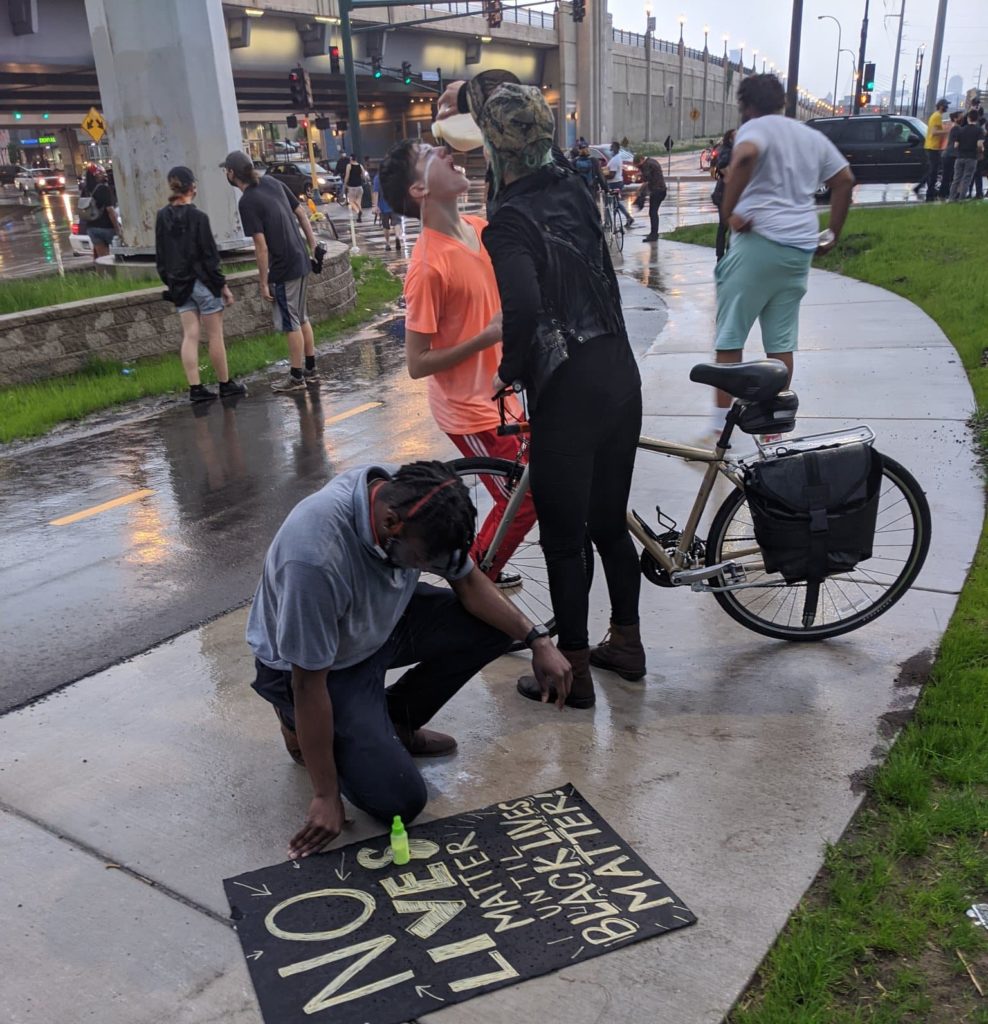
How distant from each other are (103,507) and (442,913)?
4230mm

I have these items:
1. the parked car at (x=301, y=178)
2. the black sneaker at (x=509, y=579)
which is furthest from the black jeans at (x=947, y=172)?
the black sneaker at (x=509, y=579)

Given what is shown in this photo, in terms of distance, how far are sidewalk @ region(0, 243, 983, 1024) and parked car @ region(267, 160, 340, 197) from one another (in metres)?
23.6

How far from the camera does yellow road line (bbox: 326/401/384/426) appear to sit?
7.64 m

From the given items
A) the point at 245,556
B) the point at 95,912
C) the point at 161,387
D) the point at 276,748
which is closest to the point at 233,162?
the point at 161,387

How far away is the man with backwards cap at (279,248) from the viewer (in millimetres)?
8367

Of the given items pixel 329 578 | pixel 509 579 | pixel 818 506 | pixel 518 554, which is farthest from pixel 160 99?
pixel 329 578

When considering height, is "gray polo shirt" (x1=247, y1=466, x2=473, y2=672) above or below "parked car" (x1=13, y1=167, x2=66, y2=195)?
above

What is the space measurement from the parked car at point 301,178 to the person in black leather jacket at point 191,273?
18.1m

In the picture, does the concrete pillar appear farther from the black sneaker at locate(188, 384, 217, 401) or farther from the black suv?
the black suv

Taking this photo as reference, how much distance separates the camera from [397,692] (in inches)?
126

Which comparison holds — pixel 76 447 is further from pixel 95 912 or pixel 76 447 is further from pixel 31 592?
pixel 95 912

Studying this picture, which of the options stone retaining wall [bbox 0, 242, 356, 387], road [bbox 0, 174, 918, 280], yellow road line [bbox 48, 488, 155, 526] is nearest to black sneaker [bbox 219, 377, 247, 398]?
stone retaining wall [bbox 0, 242, 356, 387]

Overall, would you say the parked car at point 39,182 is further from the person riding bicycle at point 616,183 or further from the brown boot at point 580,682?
the brown boot at point 580,682

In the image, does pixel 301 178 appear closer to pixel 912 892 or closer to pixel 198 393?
pixel 198 393
